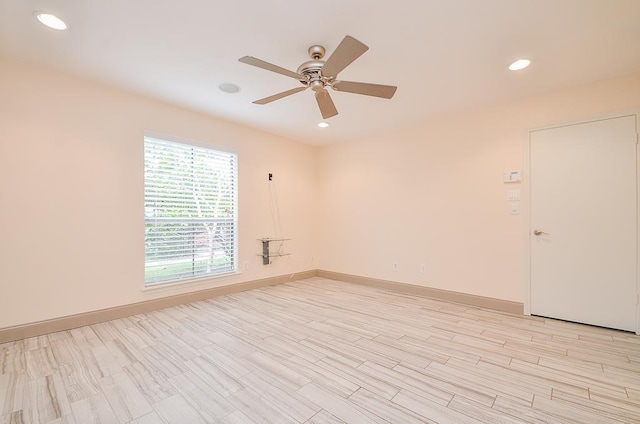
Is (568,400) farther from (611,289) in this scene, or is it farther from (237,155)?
(237,155)

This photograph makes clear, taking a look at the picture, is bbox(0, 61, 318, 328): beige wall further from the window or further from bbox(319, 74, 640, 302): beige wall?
bbox(319, 74, 640, 302): beige wall

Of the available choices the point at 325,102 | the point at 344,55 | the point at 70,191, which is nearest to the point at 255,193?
the point at 70,191

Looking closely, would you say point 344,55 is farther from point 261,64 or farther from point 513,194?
point 513,194

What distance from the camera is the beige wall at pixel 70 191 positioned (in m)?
2.65

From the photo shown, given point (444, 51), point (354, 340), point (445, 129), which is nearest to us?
point (444, 51)

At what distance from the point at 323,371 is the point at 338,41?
2.62 m

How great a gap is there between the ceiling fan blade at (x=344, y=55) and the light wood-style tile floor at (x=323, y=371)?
88.3 inches

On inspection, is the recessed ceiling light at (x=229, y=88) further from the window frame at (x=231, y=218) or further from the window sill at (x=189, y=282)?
the window sill at (x=189, y=282)

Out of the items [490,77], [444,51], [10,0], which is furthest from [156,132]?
[490,77]

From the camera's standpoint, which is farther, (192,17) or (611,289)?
(611,289)

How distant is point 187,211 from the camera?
389 cm

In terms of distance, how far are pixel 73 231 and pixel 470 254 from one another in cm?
476

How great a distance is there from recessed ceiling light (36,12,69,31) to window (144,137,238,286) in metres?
1.46

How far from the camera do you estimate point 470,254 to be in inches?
151
